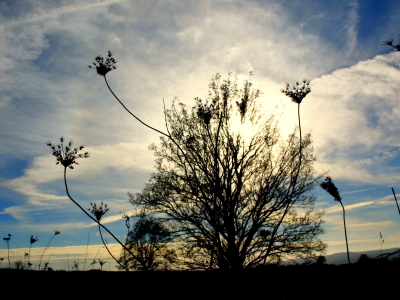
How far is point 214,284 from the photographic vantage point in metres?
6.36

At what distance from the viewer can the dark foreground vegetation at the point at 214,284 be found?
5.09 meters

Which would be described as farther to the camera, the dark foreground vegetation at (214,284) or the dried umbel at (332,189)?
the dried umbel at (332,189)

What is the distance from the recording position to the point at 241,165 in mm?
16688

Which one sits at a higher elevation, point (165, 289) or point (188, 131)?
point (188, 131)

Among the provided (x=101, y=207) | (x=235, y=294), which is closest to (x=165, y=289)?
(x=235, y=294)

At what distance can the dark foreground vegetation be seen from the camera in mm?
5086

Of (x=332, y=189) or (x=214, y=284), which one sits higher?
(x=332, y=189)

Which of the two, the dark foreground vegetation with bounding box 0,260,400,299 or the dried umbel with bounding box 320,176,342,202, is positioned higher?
the dried umbel with bounding box 320,176,342,202

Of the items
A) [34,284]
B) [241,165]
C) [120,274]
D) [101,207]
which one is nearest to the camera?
[34,284]

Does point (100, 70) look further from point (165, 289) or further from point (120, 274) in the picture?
point (165, 289)

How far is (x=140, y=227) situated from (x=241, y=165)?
22.1 feet

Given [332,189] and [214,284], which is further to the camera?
[332,189]

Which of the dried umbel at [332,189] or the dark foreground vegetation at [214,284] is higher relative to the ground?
the dried umbel at [332,189]

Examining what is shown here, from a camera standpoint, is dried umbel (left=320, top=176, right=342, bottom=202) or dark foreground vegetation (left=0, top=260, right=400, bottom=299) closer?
dark foreground vegetation (left=0, top=260, right=400, bottom=299)
